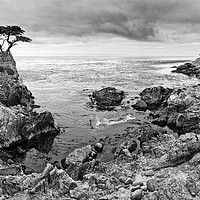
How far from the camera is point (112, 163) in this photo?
18969 mm

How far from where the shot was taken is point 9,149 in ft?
85.0

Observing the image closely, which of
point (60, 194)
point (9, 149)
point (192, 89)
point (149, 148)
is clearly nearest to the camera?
point (60, 194)

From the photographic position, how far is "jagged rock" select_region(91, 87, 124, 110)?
144 feet

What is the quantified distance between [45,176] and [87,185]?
2.65 m

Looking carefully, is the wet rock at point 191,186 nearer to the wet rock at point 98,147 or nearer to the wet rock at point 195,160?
the wet rock at point 195,160

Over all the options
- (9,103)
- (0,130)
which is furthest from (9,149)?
(9,103)

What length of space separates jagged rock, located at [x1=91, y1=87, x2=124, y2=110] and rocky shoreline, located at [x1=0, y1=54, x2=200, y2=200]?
10.4m

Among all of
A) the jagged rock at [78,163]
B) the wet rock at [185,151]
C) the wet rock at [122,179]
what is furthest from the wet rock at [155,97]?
the wet rock at [122,179]

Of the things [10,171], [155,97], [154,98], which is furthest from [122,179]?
[155,97]

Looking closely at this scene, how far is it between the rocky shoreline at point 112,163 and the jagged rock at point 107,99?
409 inches

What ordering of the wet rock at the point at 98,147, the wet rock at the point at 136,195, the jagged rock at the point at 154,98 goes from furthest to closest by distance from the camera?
1. the jagged rock at the point at 154,98
2. the wet rock at the point at 98,147
3. the wet rock at the point at 136,195

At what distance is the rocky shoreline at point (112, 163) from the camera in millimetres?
13359

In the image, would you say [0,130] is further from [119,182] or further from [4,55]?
[4,55]

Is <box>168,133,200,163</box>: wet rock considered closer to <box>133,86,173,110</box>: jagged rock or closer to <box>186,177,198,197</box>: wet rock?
<box>186,177,198,197</box>: wet rock
